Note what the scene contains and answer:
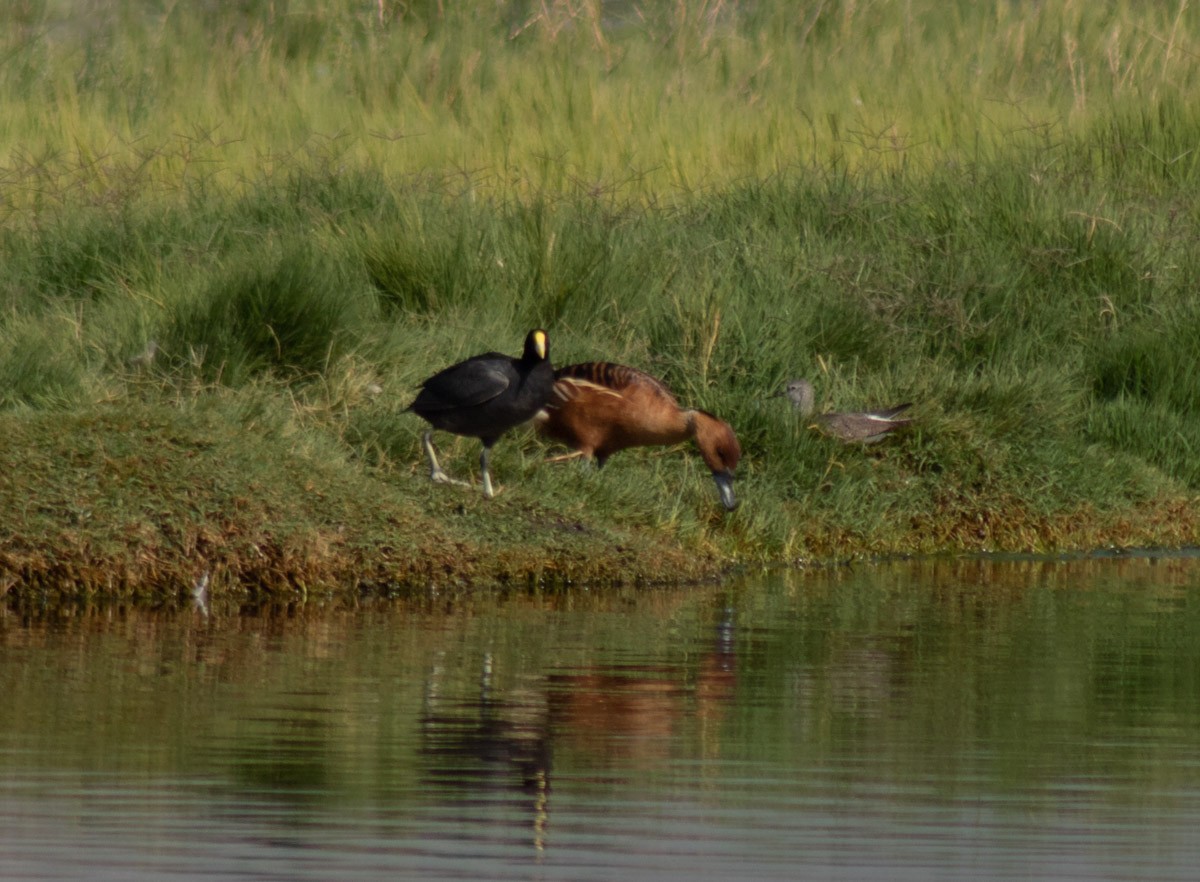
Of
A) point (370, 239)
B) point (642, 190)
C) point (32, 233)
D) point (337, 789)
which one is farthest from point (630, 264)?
point (337, 789)

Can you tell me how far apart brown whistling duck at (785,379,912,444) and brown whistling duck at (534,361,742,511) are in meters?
1.00

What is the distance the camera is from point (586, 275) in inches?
487

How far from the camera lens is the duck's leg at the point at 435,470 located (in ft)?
32.3

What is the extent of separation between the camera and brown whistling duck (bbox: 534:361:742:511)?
10.1m

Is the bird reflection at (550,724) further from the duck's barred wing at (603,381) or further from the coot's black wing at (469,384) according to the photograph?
the duck's barred wing at (603,381)

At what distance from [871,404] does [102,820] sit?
7.49 meters

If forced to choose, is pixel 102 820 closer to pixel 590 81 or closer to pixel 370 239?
pixel 370 239

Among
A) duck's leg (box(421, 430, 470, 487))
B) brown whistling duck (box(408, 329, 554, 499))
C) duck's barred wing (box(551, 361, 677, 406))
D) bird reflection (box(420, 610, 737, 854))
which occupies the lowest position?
duck's leg (box(421, 430, 470, 487))

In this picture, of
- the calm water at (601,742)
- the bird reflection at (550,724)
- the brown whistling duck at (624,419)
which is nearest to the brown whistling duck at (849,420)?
the brown whistling duck at (624,419)

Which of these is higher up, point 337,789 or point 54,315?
point 337,789

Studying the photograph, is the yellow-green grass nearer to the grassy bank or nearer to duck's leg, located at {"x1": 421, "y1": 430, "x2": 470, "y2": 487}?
the grassy bank

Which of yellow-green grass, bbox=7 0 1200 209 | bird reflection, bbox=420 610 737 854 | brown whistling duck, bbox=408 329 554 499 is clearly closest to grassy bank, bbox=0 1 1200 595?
yellow-green grass, bbox=7 0 1200 209

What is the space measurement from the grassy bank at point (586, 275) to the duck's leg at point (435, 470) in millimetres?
108

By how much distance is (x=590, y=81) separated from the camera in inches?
661
